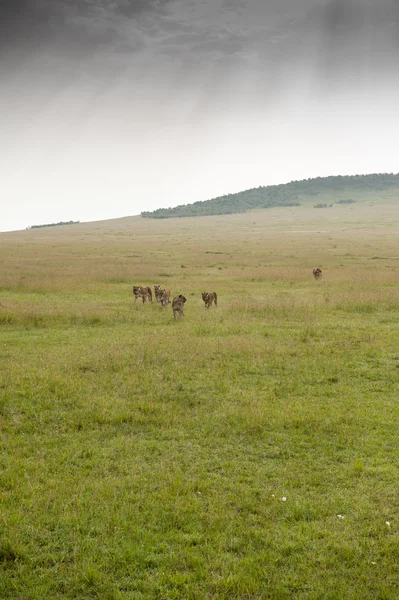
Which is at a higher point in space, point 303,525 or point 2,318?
point 2,318

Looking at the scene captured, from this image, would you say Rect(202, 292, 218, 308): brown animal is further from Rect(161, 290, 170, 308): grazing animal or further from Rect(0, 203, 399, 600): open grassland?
Rect(0, 203, 399, 600): open grassland

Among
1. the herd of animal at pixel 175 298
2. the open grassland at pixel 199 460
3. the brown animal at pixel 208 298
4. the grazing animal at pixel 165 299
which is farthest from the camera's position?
the grazing animal at pixel 165 299

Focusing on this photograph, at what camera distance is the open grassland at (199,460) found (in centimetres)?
621

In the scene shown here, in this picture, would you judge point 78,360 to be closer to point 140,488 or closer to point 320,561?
point 140,488

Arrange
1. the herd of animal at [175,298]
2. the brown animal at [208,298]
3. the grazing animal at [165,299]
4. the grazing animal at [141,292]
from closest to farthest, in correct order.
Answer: the herd of animal at [175,298] < the brown animal at [208,298] < the grazing animal at [165,299] < the grazing animal at [141,292]

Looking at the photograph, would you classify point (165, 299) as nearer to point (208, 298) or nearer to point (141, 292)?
point (141, 292)

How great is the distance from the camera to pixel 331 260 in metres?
49.1

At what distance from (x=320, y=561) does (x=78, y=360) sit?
10.0 meters

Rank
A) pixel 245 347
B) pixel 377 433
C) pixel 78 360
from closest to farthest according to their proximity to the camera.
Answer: pixel 377 433 < pixel 78 360 < pixel 245 347

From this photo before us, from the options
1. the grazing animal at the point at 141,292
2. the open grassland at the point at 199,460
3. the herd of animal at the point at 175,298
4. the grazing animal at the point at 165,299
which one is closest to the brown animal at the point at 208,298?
the herd of animal at the point at 175,298

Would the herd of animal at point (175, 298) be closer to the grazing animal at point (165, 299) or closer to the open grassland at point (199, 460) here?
the grazing animal at point (165, 299)

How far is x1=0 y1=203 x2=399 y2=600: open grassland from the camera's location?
6.21 meters

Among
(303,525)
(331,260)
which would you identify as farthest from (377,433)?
(331,260)

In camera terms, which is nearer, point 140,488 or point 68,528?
point 68,528
